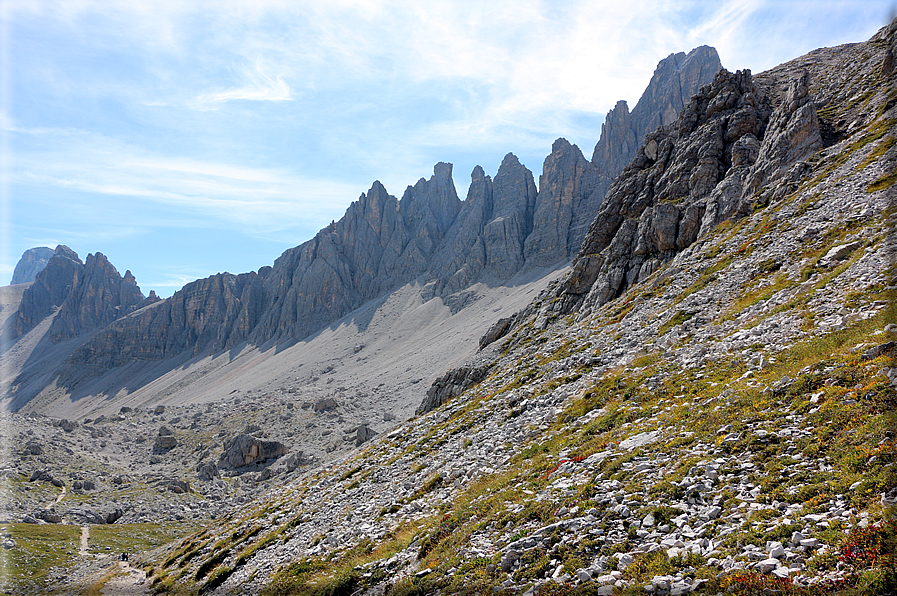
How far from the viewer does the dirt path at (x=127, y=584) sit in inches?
1349

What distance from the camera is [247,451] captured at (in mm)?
93688

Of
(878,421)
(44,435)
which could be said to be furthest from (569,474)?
(44,435)

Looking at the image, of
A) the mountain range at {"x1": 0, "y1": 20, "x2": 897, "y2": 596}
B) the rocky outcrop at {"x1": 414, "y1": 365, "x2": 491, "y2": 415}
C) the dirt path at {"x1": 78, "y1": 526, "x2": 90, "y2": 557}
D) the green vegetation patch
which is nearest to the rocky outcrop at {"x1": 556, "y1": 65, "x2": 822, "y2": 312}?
the mountain range at {"x1": 0, "y1": 20, "x2": 897, "y2": 596}

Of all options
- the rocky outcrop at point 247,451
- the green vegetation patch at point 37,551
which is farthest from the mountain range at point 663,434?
the rocky outcrop at point 247,451

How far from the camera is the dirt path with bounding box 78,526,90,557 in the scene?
51634mm

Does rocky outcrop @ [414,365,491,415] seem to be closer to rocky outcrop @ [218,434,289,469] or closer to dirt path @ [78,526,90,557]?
dirt path @ [78,526,90,557]

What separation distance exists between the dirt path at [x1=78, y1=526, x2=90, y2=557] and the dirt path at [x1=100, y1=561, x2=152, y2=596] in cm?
1275

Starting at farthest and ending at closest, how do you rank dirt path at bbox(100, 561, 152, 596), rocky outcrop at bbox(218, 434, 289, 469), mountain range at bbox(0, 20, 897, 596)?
rocky outcrop at bbox(218, 434, 289, 469)
dirt path at bbox(100, 561, 152, 596)
mountain range at bbox(0, 20, 897, 596)

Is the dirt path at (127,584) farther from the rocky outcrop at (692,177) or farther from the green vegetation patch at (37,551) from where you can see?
the rocky outcrop at (692,177)

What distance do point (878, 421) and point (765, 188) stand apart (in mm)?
40630

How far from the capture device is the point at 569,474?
56.7 ft

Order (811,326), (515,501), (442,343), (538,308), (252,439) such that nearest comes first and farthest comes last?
(515,501) → (811,326) → (538,308) → (252,439) → (442,343)

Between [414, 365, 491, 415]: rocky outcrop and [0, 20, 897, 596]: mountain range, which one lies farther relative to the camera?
[414, 365, 491, 415]: rocky outcrop

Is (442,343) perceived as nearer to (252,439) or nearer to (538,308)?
(252,439)
